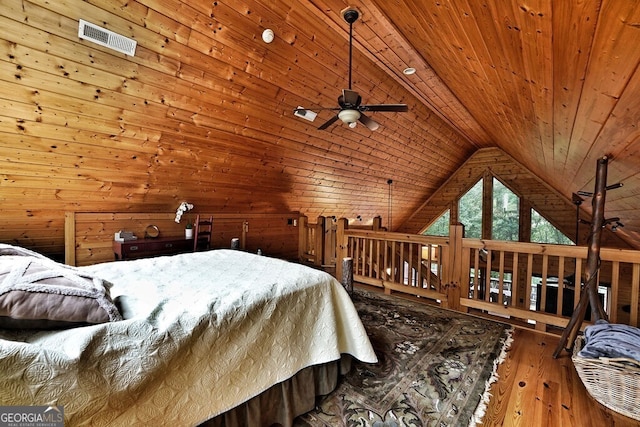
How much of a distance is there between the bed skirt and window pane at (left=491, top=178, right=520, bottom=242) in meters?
7.02

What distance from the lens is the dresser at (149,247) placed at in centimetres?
359

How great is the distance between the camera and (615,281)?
2.35 meters

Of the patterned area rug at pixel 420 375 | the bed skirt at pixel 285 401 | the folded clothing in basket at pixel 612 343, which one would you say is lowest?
the patterned area rug at pixel 420 375

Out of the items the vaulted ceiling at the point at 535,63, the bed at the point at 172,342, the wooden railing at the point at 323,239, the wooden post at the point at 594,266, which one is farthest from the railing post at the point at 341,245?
the wooden post at the point at 594,266

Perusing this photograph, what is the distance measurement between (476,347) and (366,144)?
363 centimetres

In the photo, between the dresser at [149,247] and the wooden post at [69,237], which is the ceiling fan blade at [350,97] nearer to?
the dresser at [149,247]

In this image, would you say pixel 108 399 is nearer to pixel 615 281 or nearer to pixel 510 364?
pixel 510 364

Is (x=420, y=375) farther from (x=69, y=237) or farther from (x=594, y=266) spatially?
(x=69, y=237)

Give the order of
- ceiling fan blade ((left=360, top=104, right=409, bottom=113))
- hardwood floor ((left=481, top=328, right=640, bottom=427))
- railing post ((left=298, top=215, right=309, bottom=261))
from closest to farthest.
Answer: hardwood floor ((left=481, top=328, right=640, bottom=427))
ceiling fan blade ((left=360, top=104, right=409, bottom=113))
railing post ((left=298, top=215, right=309, bottom=261))

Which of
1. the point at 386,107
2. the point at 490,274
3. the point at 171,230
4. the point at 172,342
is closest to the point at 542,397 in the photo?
the point at 490,274

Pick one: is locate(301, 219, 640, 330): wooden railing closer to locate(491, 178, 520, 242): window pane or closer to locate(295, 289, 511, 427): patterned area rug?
locate(295, 289, 511, 427): patterned area rug

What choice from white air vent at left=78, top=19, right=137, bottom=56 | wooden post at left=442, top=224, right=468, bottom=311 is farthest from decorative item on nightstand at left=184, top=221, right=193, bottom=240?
wooden post at left=442, top=224, right=468, bottom=311

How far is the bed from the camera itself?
944 mm

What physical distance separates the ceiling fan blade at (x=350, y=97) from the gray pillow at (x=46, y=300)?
87.3 inches
